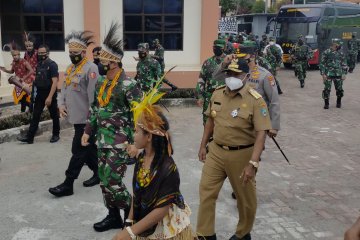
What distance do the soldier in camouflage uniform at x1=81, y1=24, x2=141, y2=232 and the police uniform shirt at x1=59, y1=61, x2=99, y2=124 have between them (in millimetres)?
1001

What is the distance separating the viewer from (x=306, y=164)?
7512mm

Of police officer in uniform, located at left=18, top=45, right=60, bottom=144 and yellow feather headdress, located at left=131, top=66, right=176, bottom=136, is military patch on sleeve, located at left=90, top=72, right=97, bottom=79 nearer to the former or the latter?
police officer in uniform, located at left=18, top=45, right=60, bottom=144

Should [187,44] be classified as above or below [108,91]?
above

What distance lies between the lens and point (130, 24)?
14.2 meters

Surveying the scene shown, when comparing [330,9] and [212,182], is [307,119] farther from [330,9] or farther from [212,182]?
[330,9]

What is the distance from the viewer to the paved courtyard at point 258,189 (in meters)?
5.07

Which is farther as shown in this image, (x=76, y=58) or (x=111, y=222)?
(x=76, y=58)

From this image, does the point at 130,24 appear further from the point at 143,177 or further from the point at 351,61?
the point at 351,61

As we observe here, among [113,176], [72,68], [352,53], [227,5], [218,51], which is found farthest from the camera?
[227,5]

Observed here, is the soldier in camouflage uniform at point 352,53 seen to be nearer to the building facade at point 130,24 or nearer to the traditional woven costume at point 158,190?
the building facade at point 130,24

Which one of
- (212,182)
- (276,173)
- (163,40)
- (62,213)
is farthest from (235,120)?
(163,40)

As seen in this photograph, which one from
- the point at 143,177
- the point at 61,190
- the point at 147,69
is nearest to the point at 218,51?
the point at 147,69

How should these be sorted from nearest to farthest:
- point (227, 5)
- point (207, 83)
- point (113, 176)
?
1. point (113, 176)
2. point (207, 83)
3. point (227, 5)

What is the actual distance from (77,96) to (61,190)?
1190 mm
